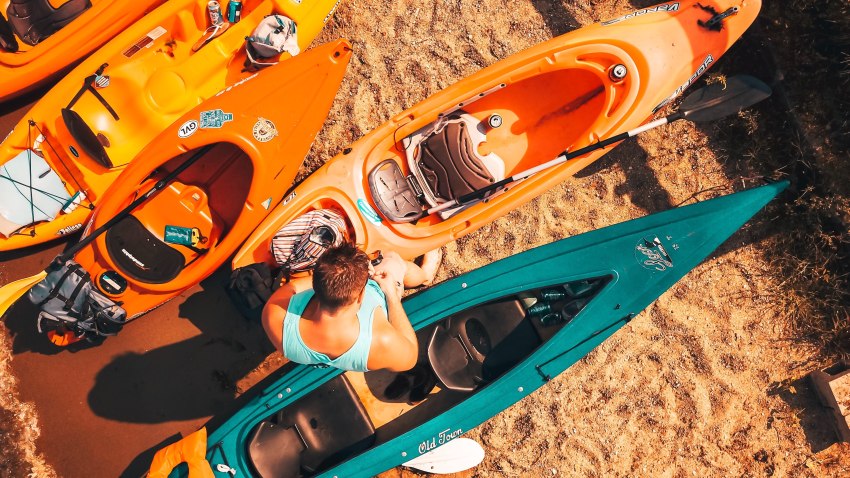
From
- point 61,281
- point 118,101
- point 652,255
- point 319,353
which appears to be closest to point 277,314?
point 319,353

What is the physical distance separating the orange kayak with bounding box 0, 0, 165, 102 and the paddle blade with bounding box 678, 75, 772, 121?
4208mm

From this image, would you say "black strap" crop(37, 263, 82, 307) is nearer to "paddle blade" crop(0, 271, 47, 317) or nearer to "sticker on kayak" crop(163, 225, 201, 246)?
"paddle blade" crop(0, 271, 47, 317)

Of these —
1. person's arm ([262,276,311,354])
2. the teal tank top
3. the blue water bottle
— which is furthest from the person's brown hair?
the blue water bottle

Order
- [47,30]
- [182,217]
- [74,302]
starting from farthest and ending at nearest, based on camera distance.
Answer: [47,30] < [182,217] < [74,302]

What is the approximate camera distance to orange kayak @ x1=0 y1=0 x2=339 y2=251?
165 inches

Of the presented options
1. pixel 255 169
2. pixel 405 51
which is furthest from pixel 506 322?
pixel 405 51

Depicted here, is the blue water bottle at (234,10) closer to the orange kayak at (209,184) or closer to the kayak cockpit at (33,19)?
the orange kayak at (209,184)

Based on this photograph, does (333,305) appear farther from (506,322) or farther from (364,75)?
(364,75)

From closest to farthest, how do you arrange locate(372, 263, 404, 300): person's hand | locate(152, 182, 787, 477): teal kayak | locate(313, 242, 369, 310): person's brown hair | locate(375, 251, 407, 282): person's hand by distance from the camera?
locate(313, 242, 369, 310): person's brown hair → locate(372, 263, 404, 300): person's hand → locate(375, 251, 407, 282): person's hand → locate(152, 182, 787, 477): teal kayak

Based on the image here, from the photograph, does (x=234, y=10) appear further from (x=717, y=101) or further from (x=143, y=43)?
(x=717, y=101)

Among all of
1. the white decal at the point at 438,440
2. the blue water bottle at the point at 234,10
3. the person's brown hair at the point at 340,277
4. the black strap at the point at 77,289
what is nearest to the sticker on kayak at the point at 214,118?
the blue water bottle at the point at 234,10

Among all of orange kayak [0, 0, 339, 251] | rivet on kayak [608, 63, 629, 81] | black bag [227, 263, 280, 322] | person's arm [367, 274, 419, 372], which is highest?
orange kayak [0, 0, 339, 251]

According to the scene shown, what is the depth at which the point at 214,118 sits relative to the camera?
3854mm

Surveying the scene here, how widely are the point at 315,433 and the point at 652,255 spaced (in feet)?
8.83
